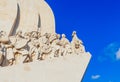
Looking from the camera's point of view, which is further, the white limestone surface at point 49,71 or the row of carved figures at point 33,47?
the row of carved figures at point 33,47

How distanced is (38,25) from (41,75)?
5.50 metres

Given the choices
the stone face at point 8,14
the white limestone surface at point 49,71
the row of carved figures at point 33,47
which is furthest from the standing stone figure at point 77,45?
the stone face at point 8,14

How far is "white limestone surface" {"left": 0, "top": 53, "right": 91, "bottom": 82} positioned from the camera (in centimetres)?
764

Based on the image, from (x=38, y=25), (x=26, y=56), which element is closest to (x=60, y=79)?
(x=26, y=56)

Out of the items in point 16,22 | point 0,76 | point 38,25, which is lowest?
point 0,76

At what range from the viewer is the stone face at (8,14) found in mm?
11703

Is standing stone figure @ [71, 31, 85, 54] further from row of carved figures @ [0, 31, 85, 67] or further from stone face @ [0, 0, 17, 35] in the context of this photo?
stone face @ [0, 0, 17, 35]

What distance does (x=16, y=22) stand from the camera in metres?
12.6

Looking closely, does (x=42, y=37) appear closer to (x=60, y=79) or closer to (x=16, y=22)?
(x=16, y=22)

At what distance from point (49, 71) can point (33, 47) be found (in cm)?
155

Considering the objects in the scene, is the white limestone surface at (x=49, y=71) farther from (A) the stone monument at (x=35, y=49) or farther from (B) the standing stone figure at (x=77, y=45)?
(B) the standing stone figure at (x=77, y=45)

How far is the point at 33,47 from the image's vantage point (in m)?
9.81

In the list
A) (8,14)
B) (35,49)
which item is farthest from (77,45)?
(8,14)

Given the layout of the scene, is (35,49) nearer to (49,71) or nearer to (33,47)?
(33,47)
